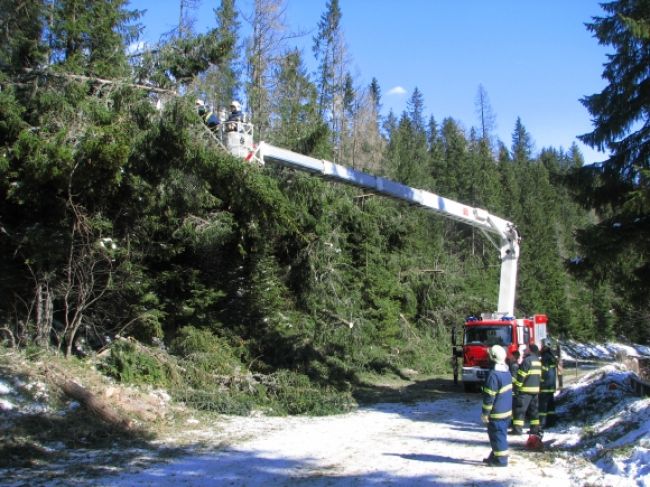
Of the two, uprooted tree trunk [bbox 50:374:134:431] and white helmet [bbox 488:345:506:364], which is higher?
white helmet [bbox 488:345:506:364]

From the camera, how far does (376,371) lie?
20.8 m

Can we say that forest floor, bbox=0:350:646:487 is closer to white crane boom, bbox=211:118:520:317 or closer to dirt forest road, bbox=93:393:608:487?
dirt forest road, bbox=93:393:608:487

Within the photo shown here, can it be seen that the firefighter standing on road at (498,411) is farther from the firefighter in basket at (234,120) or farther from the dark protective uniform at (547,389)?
the firefighter in basket at (234,120)

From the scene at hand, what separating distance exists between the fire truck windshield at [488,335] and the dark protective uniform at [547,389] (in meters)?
5.42

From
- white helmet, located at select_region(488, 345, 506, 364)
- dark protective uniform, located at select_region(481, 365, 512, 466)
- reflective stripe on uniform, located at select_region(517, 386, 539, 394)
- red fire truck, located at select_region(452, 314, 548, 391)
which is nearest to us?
dark protective uniform, located at select_region(481, 365, 512, 466)

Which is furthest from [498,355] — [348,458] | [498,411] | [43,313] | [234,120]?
[43,313]

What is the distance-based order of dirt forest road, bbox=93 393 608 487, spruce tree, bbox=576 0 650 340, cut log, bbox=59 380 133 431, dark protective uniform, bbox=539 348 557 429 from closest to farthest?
dirt forest road, bbox=93 393 608 487
cut log, bbox=59 380 133 431
dark protective uniform, bbox=539 348 557 429
spruce tree, bbox=576 0 650 340

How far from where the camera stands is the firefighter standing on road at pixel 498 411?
25.0 feet

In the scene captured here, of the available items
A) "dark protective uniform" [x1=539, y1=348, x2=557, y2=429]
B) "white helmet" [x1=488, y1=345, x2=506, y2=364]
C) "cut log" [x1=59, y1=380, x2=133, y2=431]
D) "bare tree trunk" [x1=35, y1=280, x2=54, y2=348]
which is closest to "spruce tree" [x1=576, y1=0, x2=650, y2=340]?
"dark protective uniform" [x1=539, y1=348, x2=557, y2=429]

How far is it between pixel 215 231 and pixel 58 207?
3.67m

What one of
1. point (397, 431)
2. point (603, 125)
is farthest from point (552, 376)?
point (603, 125)

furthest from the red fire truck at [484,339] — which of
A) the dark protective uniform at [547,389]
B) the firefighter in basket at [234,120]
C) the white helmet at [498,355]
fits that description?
the firefighter in basket at [234,120]

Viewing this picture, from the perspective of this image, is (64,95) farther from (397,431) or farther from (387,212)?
(387,212)

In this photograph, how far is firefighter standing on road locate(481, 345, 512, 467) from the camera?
761 cm
